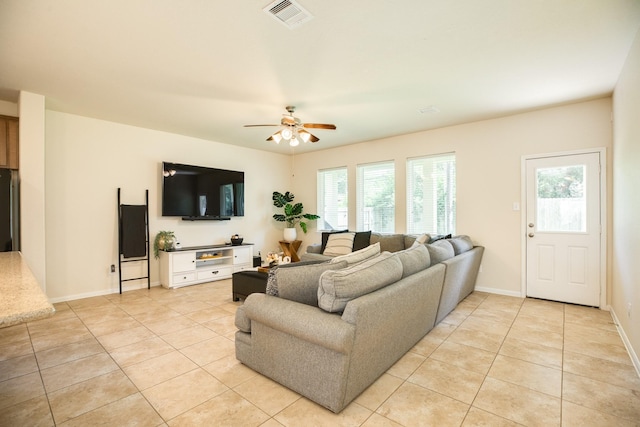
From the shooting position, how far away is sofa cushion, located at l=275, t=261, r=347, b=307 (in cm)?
211

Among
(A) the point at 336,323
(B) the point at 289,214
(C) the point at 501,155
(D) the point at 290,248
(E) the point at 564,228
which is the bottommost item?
(D) the point at 290,248

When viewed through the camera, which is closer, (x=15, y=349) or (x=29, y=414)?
(x=29, y=414)

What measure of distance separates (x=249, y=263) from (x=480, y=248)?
401cm

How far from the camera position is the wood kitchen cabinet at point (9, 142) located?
365 centimetres

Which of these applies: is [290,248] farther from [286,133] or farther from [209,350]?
[209,350]

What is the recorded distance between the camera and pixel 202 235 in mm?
5629

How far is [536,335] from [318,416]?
8.03 feet

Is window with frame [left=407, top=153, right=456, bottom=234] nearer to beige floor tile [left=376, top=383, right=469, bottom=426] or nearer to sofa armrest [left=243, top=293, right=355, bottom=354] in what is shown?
beige floor tile [left=376, top=383, right=469, bottom=426]

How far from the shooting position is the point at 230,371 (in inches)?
91.6

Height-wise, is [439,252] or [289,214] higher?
[289,214]

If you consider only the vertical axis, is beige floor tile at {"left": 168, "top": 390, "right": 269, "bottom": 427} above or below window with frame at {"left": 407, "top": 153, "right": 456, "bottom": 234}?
below

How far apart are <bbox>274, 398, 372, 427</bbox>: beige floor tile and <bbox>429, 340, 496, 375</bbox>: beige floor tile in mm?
1009

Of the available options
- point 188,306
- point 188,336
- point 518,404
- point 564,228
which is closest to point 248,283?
point 188,306

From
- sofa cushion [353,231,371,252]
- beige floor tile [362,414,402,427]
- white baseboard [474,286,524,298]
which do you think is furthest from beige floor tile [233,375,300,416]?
white baseboard [474,286,524,298]
